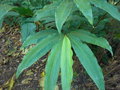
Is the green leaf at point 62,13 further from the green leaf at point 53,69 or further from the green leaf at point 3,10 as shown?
the green leaf at point 3,10

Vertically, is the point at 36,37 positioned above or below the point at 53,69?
above

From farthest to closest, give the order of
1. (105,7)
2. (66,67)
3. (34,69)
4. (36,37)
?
(34,69), (36,37), (105,7), (66,67)

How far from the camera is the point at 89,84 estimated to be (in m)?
1.96

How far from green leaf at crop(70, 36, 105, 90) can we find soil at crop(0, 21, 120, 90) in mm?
648

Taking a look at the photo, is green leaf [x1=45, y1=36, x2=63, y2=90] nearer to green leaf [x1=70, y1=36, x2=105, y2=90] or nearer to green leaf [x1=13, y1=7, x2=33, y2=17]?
green leaf [x1=70, y1=36, x2=105, y2=90]

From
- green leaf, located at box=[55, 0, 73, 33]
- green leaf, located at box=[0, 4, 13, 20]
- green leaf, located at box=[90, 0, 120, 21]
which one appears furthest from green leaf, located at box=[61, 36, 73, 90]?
green leaf, located at box=[0, 4, 13, 20]

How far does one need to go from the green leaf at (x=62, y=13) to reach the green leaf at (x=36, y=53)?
0.13 metres

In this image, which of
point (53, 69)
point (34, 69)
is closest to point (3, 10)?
point (53, 69)

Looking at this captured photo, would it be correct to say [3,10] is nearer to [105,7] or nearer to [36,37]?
[36,37]

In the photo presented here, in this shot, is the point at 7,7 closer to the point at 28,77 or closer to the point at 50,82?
the point at 50,82

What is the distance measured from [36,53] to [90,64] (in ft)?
0.79

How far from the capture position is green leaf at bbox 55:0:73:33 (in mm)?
1169

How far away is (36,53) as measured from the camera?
125 centimetres

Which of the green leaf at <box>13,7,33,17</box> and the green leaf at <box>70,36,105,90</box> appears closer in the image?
the green leaf at <box>70,36,105,90</box>
